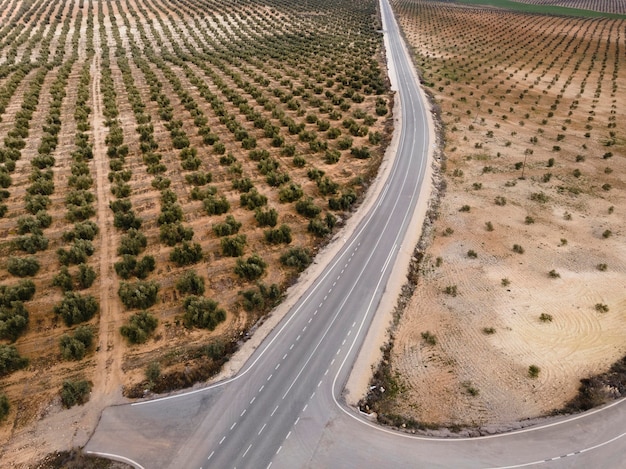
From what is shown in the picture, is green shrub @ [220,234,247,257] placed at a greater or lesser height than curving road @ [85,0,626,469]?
greater

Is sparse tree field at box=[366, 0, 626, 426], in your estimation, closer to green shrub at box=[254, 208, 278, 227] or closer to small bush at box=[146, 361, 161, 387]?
small bush at box=[146, 361, 161, 387]

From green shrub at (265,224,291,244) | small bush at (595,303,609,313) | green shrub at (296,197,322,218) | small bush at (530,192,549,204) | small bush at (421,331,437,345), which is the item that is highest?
small bush at (530,192,549,204)

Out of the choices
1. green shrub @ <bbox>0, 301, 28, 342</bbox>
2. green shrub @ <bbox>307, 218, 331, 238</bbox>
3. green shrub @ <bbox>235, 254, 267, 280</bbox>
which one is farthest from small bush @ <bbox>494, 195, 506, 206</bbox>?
green shrub @ <bbox>0, 301, 28, 342</bbox>

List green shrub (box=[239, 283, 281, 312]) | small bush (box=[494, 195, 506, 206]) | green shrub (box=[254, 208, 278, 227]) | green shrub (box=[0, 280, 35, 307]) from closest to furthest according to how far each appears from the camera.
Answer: green shrub (box=[0, 280, 35, 307]), green shrub (box=[239, 283, 281, 312]), green shrub (box=[254, 208, 278, 227]), small bush (box=[494, 195, 506, 206])

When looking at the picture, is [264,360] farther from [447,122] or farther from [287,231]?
[447,122]

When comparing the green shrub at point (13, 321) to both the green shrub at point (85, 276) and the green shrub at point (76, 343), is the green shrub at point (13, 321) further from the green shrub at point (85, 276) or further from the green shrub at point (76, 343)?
the green shrub at point (85, 276)

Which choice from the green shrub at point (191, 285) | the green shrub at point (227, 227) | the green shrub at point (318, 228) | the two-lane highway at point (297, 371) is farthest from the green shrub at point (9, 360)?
the green shrub at point (318, 228)
